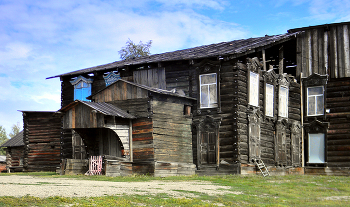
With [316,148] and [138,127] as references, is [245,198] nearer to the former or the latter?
[138,127]

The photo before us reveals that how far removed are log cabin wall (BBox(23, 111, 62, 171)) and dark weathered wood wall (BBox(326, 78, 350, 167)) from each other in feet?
64.6

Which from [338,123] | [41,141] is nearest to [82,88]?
[41,141]

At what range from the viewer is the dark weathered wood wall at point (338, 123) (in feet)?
99.0

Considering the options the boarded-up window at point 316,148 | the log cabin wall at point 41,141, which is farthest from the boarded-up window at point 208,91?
the log cabin wall at point 41,141

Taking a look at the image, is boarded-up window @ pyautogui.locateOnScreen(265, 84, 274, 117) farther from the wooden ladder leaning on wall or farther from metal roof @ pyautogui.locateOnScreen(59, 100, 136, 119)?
metal roof @ pyautogui.locateOnScreen(59, 100, 136, 119)

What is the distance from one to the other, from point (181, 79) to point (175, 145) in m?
4.44

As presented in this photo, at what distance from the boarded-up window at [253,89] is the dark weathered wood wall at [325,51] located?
6.21m

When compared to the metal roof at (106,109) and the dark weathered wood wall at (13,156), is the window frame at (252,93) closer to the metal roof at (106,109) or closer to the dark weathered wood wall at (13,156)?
the metal roof at (106,109)

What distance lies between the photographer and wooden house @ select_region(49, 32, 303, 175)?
78.2 feet

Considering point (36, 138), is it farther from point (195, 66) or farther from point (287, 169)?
point (287, 169)

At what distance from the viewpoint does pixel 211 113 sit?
25828mm

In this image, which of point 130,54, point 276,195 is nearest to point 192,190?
point 276,195

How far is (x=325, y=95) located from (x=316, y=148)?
376 centimetres

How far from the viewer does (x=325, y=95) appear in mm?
31000
